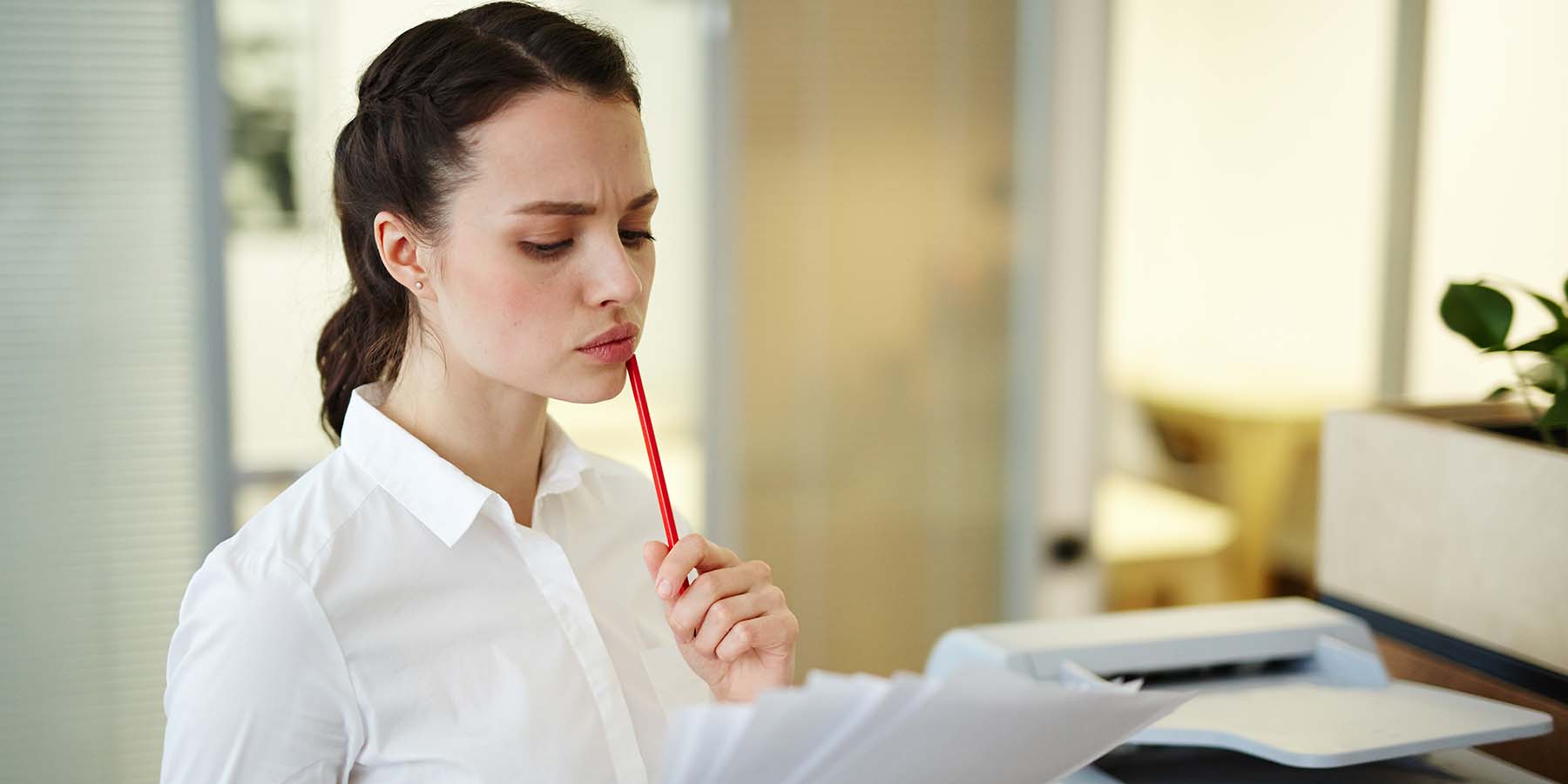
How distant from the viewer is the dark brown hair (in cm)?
110

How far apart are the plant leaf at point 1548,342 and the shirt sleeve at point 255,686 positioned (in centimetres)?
116

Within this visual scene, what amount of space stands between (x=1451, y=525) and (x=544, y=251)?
1.01 m

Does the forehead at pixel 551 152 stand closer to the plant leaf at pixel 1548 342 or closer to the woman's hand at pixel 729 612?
the woman's hand at pixel 729 612

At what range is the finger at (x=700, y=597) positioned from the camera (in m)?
1.04

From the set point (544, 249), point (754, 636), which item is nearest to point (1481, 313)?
point (754, 636)

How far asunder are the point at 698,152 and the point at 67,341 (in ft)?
3.85

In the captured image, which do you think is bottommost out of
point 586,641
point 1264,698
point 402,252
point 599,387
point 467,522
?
point 1264,698

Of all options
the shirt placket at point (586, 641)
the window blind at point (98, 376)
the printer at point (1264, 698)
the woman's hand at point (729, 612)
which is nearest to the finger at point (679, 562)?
the woman's hand at point (729, 612)

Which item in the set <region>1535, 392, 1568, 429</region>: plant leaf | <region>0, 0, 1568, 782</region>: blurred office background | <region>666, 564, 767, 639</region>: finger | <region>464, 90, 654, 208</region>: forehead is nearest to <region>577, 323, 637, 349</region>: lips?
<region>464, 90, 654, 208</region>: forehead

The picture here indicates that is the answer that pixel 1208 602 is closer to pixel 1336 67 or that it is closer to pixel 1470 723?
pixel 1336 67

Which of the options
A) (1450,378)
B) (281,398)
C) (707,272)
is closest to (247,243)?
(281,398)

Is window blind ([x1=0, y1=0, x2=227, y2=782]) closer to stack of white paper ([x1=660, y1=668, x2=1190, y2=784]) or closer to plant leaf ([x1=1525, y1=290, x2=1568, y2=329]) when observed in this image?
stack of white paper ([x1=660, y1=668, x2=1190, y2=784])

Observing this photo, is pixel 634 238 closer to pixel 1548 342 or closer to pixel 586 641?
pixel 586 641

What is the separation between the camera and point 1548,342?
1.39 meters
